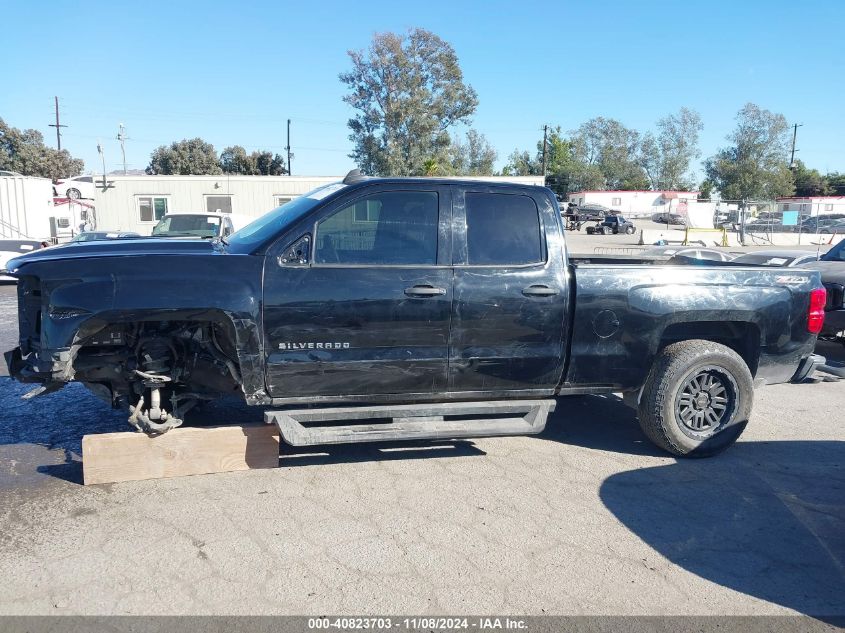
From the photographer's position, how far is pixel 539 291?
448 centimetres

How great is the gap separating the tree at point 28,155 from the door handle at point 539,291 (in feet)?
202

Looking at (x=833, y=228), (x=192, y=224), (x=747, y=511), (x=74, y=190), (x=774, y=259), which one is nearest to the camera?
(x=747, y=511)

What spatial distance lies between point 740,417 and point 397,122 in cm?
5029

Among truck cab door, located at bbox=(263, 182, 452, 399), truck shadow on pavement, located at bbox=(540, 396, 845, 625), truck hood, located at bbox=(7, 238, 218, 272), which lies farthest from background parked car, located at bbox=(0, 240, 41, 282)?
truck shadow on pavement, located at bbox=(540, 396, 845, 625)

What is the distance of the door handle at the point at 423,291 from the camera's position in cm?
426

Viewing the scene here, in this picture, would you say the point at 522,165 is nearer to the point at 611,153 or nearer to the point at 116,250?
the point at 611,153

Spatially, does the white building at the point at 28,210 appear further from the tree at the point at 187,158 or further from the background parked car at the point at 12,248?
the tree at the point at 187,158

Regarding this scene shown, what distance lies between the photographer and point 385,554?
11.4ft

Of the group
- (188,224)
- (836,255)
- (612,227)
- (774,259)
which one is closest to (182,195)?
(188,224)

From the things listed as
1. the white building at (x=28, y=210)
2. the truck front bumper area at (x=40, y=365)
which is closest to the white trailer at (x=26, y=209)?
the white building at (x=28, y=210)

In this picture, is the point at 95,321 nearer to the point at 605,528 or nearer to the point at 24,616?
Answer: the point at 24,616

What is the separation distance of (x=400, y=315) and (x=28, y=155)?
6301 cm

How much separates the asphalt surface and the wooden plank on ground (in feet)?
0.36

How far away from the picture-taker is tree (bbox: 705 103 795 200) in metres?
68.0
